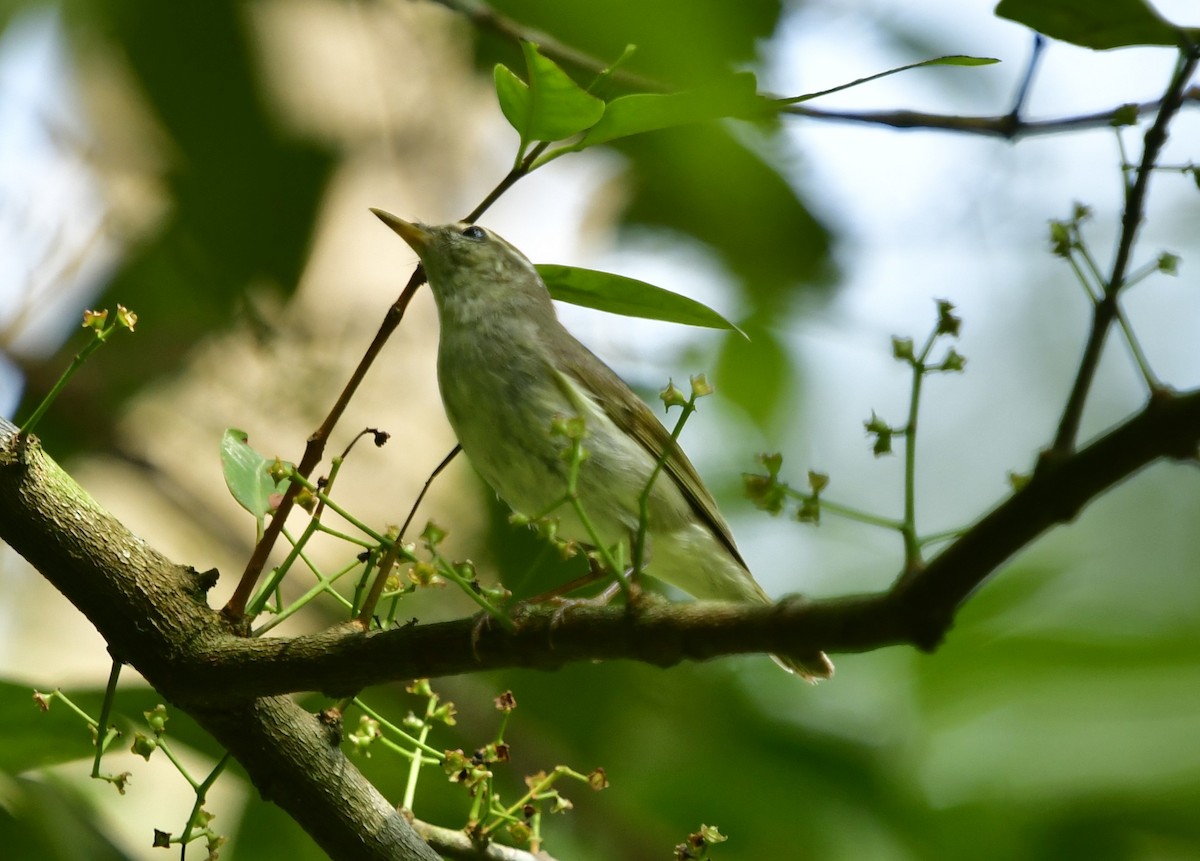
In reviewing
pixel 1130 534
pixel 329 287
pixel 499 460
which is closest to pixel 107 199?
pixel 329 287

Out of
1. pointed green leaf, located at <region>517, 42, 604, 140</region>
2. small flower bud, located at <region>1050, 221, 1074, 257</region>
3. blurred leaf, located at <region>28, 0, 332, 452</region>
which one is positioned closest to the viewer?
small flower bud, located at <region>1050, 221, 1074, 257</region>

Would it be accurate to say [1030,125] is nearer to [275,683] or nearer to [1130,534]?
[275,683]

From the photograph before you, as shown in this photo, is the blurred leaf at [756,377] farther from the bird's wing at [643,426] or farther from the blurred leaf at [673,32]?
the blurred leaf at [673,32]

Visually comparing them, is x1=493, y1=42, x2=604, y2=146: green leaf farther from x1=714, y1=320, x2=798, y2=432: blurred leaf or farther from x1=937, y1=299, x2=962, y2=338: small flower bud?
x1=714, y1=320, x2=798, y2=432: blurred leaf

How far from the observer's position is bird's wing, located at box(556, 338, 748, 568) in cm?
362

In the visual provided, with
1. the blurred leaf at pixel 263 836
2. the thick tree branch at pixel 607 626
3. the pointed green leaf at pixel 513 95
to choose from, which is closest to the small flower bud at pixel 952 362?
the thick tree branch at pixel 607 626

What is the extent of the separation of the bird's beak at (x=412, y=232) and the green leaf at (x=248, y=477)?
1.73 meters

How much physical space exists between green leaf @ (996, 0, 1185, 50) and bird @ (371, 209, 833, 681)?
149cm

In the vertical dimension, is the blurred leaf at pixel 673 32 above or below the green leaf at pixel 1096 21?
above

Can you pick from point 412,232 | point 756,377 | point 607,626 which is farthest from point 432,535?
point 756,377

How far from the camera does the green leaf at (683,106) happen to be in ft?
6.03

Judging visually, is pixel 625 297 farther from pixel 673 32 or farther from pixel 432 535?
pixel 673 32

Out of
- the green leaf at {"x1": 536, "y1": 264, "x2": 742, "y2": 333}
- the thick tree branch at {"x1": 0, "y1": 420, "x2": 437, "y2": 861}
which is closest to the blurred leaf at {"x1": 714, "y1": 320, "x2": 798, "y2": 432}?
the green leaf at {"x1": 536, "y1": 264, "x2": 742, "y2": 333}

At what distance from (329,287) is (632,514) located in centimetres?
406
